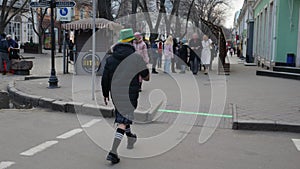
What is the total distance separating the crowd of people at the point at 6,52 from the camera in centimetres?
1711

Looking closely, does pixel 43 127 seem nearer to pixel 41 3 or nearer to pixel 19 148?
pixel 19 148

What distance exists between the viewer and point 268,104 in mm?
9664

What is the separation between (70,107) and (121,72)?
158 inches

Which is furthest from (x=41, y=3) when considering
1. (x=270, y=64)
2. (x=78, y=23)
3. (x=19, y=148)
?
(x=270, y=64)

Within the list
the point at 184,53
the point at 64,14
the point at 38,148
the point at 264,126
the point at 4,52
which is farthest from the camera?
the point at 184,53

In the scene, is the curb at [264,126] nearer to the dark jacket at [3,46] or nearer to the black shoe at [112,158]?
the black shoe at [112,158]

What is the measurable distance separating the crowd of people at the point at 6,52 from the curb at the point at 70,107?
726 centimetres

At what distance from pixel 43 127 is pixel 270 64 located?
1459cm

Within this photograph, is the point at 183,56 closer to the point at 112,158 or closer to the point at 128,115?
the point at 128,115

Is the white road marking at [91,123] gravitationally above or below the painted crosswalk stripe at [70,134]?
above

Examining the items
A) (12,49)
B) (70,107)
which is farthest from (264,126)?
(12,49)

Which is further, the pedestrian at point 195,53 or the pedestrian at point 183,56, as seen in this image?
the pedestrian at point 183,56

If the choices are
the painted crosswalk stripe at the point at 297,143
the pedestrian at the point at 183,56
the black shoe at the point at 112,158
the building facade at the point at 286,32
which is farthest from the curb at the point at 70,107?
the building facade at the point at 286,32

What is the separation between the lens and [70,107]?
9.07 m
